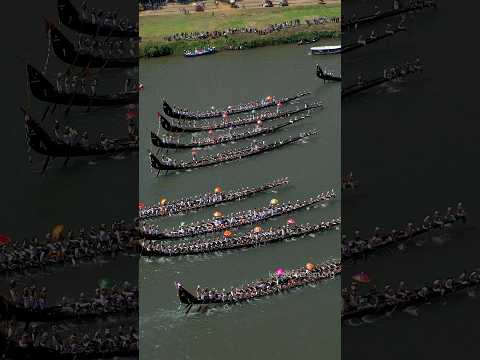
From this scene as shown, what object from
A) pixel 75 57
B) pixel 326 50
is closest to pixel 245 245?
pixel 75 57

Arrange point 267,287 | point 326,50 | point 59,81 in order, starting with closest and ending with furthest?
point 267,287
point 59,81
point 326,50

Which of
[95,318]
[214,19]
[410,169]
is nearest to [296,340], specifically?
[95,318]

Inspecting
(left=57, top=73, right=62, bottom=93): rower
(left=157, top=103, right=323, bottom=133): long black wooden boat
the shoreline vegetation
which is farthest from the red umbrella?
the shoreline vegetation

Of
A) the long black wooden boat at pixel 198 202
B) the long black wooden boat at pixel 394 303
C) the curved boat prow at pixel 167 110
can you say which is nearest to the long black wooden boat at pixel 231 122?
the curved boat prow at pixel 167 110

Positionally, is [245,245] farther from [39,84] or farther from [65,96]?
[39,84]

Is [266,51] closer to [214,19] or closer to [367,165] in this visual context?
[214,19]

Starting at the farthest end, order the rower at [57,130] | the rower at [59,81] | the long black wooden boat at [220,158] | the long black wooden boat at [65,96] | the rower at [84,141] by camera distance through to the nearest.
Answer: the long black wooden boat at [220,158] < the rower at [59,81] < the rower at [57,130] < the rower at [84,141] < the long black wooden boat at [65,96]

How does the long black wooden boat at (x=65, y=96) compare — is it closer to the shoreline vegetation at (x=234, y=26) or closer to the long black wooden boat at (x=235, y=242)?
the long black wooden boat at (x=235, y=242)
